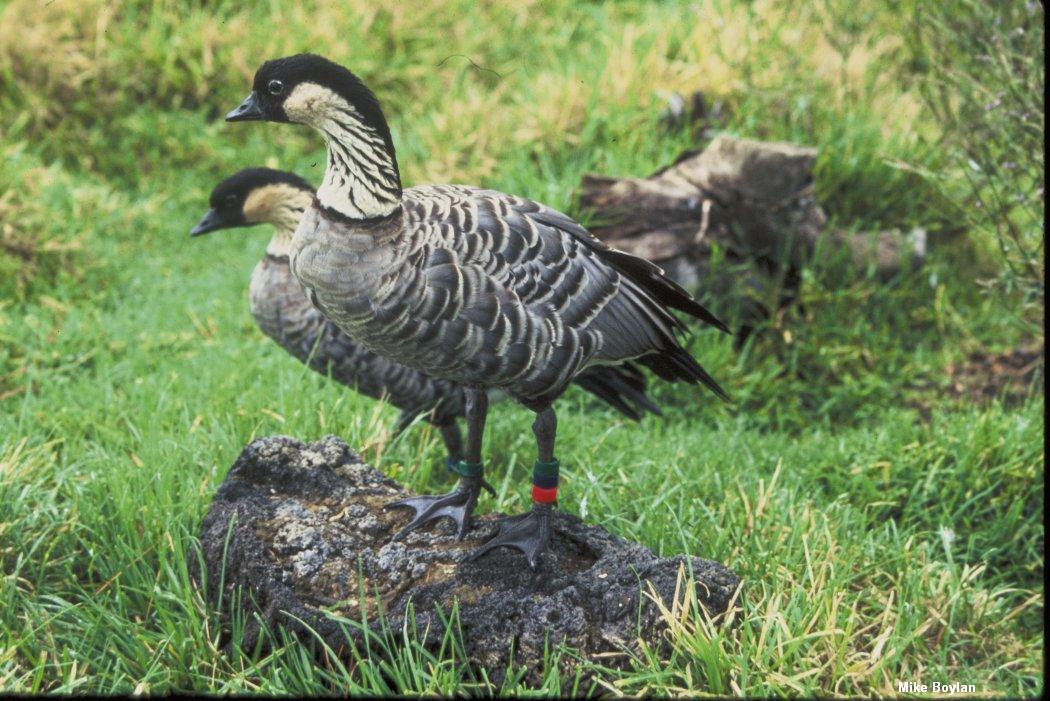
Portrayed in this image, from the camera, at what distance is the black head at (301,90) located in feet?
10.2

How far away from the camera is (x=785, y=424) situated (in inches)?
228

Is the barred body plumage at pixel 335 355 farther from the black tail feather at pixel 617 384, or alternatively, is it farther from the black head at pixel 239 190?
the black tail feather at pixel 617 384

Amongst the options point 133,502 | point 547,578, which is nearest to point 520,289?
point 547,578

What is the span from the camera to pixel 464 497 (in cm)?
359

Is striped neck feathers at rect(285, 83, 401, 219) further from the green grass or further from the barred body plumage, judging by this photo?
the barred body plumage

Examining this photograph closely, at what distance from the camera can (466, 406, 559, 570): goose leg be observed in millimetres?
3279

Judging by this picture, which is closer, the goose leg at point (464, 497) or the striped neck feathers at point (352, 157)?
the striped neck feathers at point (352, 157)

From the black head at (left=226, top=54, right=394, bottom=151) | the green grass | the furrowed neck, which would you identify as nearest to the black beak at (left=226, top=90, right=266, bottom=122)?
the black head at (left=226, top=54, right=394, bottom=151)

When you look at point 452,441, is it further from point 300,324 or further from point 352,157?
point 352,157

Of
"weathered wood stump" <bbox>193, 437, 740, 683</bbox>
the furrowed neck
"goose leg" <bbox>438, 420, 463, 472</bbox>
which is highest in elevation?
the furrowed neck

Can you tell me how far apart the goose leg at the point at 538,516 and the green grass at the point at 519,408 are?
0.40 m

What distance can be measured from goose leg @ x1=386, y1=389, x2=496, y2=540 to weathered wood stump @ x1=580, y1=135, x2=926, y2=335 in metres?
2.36

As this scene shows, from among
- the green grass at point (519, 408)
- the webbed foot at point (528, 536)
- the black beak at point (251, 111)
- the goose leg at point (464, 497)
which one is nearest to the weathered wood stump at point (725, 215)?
the green grass at point (519, 408)

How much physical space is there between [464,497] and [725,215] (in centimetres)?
303
